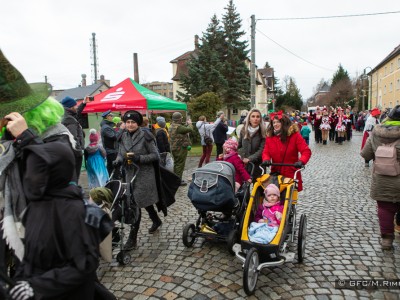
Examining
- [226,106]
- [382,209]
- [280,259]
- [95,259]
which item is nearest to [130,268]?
[280,259]

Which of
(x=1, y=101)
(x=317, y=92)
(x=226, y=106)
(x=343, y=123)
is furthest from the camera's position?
(x=317, y=92)

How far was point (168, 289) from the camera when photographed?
3.58 metres

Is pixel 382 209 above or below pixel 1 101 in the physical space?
below

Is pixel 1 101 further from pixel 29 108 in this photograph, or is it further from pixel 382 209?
pixel 382 209

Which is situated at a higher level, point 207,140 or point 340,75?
point 340,75

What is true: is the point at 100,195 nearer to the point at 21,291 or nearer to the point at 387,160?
the point at 21,291

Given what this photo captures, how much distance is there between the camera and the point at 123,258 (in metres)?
4.16

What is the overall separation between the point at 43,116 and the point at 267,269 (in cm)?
305

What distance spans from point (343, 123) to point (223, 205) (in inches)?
669

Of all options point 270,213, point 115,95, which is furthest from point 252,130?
point 115,95

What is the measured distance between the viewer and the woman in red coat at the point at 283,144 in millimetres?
4715

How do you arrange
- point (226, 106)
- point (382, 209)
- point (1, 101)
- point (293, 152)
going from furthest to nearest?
point (226, 106), point (293, 152), point (382, 209), point (1, 101)

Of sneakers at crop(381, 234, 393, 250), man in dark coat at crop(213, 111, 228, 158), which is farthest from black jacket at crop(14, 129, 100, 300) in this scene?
man in dark coat at crop(213, 111, 228, 158)

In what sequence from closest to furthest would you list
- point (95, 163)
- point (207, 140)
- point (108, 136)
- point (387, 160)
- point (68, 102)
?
point (387, 160) < point (68, 102) < point (95, 163) < point (108, 136) < point (207, 140)
